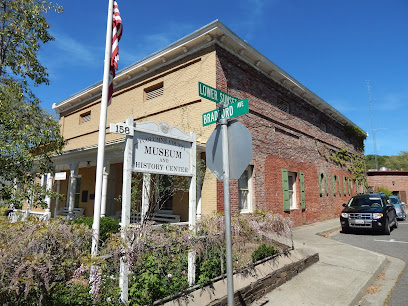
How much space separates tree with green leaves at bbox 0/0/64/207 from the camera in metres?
6.57

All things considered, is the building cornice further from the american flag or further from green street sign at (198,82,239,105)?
green street sign at (198,82,239,105)

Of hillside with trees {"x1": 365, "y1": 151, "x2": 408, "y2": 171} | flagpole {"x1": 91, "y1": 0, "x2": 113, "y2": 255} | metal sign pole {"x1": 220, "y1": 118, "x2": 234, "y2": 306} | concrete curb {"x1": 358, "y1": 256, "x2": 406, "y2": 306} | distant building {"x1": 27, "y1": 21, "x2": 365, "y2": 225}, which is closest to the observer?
metal sign pole {"x1": 220, "y1": 118, "x2": 234, "y2": 306}

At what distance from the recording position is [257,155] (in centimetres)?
1123

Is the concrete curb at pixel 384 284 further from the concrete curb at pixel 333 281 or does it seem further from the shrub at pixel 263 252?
the shrub at pixel 263 252

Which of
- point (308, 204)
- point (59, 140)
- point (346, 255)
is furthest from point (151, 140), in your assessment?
point (308, 204)

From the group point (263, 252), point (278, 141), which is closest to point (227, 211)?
point (263, 252)

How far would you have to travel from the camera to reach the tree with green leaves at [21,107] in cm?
657

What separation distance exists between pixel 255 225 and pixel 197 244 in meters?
1.81

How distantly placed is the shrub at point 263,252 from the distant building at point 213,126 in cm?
321

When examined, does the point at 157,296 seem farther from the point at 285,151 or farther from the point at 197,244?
the point at 285,151

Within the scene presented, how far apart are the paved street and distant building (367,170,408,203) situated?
22.2 metres

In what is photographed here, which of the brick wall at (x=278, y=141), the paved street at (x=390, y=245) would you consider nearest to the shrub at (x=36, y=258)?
the paved street at (x=390, y=245)

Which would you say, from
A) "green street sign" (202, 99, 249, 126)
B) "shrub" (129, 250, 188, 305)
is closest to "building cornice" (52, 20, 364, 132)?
"green street sign" (202, 99, 249, 126)

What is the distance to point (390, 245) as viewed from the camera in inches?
368
